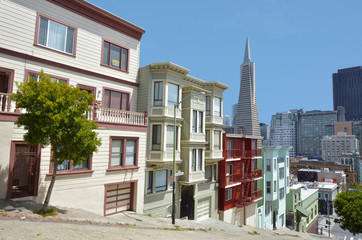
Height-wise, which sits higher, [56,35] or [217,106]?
[56,35]

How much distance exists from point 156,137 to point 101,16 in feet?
36.3

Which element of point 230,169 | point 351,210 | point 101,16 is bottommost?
point 351,210

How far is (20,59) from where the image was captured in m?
15.7

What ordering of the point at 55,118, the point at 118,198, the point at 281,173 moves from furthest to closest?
the point at 281,173, the point at 118,198, the point at 55,118

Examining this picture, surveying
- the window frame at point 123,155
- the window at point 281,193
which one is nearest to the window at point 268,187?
the window at point 281,193

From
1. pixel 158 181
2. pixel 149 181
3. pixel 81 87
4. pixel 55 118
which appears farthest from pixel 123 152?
pixel 55 118

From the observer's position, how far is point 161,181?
23.4m

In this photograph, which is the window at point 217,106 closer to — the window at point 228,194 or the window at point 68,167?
the window at point 228,194

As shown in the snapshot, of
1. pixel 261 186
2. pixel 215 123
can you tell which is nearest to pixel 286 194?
pixel 261 186

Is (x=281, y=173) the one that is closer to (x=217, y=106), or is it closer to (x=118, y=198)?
(x=217, y=106)

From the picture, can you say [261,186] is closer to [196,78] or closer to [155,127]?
[196,78]

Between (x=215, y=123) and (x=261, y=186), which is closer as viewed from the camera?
(x=215, y=123)

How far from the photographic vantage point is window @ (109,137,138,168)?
18719 millimetres

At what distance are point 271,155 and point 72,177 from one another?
36019mm
